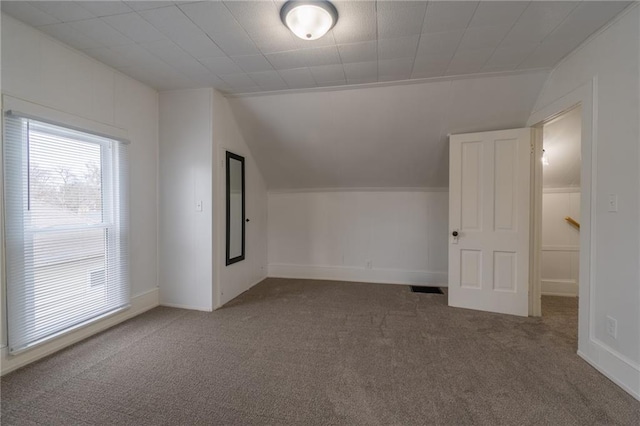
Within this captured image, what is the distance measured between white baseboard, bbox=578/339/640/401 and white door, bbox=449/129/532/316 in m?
0.91

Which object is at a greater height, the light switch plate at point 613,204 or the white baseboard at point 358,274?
the light switch plate at point 613,204

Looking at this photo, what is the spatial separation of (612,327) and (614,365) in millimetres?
247

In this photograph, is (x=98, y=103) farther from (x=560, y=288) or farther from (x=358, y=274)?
(x=560, y=288)

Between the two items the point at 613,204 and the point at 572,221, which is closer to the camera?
the point at 613,204

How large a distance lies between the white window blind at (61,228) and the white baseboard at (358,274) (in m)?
2.28

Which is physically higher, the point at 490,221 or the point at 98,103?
the point at 98,103

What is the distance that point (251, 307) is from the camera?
3.19 meters

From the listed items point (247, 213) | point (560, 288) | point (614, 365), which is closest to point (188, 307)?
point (247, 213)

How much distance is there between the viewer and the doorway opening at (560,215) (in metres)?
3.34

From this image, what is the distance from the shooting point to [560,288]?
11.8 feet

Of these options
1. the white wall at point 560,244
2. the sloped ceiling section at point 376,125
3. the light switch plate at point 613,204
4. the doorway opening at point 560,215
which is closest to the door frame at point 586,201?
the light switch plate at point 613,204

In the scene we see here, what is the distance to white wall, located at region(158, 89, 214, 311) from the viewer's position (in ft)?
10.1

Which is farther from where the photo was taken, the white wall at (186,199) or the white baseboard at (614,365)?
the white wall at (186,199)

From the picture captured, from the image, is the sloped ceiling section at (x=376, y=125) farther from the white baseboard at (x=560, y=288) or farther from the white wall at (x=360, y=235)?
the white baseboard at (x=560, y=288)
